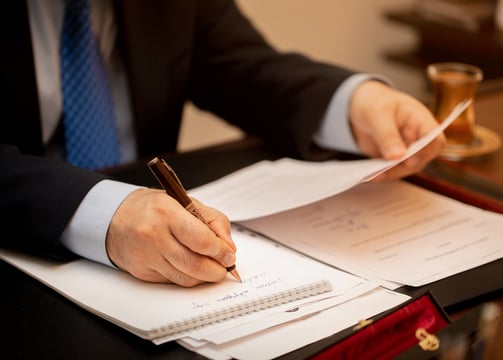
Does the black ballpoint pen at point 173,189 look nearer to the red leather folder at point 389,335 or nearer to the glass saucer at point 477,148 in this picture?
the red leather folder at point 389,335

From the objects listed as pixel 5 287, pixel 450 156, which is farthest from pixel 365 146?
pixel 5 287

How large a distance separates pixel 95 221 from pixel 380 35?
255 cm

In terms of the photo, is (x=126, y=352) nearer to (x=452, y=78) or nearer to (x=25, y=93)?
(x=25, y=93)

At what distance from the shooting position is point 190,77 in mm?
1591

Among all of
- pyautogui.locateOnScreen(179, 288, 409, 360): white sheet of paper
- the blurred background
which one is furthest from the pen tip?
the blurred background

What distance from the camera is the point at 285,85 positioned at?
1.38 metres

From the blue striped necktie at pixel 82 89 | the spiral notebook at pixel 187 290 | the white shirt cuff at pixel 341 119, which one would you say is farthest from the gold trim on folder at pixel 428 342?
the blue striped necktie at pixel 82 89

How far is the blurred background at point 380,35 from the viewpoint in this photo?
272 cm

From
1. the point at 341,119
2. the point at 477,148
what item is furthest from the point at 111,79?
the point at 477,148

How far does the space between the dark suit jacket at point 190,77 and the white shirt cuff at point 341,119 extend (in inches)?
0.6

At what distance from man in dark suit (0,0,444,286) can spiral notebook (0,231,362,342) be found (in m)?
0.02

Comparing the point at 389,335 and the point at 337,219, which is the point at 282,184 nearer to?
the point at 337,219

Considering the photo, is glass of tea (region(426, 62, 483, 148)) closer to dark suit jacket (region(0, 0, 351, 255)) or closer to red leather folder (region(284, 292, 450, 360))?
dark suit jacket (region(0, 0, 351, 255))

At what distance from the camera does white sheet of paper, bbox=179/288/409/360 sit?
0.73 metres
